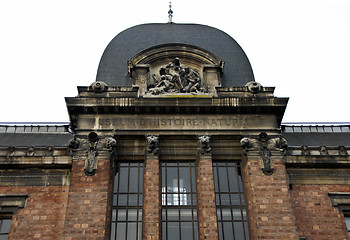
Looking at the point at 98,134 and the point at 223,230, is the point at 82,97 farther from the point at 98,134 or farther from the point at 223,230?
the point at 223,230

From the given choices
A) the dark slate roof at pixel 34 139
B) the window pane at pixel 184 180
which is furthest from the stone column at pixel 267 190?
the dark slate roof at pixel 34 139

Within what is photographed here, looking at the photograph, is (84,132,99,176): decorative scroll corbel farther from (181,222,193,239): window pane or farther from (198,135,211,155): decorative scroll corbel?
(198,135,211,155): decorative scroll corbel

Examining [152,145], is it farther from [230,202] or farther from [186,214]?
[230,202]

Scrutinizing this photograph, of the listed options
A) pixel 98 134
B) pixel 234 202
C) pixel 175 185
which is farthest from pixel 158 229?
pixel 98 134

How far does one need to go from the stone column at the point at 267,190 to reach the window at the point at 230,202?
1.14 ft

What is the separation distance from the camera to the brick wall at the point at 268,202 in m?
17.5

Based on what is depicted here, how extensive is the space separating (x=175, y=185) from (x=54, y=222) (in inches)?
218

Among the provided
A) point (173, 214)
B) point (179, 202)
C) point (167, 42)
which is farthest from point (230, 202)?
point (167, 42)

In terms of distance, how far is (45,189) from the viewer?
19.6 m

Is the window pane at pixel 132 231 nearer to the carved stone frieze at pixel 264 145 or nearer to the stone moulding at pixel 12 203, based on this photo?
the stone moulding at pixel 12 203

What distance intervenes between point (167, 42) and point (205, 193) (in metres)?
11.0

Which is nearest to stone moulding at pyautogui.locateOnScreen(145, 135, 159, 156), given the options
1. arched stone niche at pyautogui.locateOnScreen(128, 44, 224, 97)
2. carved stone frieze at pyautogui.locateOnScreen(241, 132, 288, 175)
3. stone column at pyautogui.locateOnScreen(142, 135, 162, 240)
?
stone column at pyautogui.locateOnScreen(142, 135, 162, 240)

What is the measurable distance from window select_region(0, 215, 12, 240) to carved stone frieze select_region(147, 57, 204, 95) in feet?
29.1

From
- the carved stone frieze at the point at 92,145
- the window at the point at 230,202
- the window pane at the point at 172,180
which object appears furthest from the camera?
the window pane at the point at 172,180
